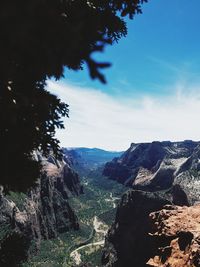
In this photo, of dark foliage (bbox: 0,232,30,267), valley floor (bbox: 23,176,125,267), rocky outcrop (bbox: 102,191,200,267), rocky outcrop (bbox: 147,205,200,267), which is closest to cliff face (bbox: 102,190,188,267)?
rocky outcrop (bbox: 102,191,200,267)

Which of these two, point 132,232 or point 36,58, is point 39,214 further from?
point 36,58

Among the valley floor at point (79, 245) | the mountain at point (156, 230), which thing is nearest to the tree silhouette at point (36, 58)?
the mountain at point (156, 230)

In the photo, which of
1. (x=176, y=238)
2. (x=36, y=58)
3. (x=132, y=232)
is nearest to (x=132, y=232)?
(x=132, y=232)

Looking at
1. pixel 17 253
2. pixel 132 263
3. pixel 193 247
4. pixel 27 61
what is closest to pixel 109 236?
pixel 132 263

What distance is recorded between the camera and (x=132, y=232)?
3509 inches

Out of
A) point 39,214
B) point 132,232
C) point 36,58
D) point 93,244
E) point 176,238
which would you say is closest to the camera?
point 36,58

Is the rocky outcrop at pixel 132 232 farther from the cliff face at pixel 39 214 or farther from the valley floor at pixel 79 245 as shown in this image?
the cliff face at pixel 39 214

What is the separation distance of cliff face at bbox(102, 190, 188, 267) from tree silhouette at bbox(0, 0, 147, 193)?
77.1m

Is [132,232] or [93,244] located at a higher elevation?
[132,232]

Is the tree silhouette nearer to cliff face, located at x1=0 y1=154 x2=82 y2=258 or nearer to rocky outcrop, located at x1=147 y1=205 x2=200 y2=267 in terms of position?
rocky outcrop, located at x1=147 y1=205 x2=200 y2=267

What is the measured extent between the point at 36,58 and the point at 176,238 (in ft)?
96.3

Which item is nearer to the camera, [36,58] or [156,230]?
[36,58]

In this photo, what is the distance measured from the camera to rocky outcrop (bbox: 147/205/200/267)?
28.2 m

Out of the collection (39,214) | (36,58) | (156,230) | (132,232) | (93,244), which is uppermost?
(36,58)
